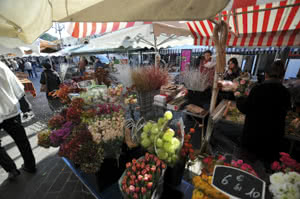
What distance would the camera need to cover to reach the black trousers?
7.10 feet

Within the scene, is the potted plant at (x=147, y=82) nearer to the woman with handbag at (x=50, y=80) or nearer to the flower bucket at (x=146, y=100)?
the flower bucket at (x=146, y=100)

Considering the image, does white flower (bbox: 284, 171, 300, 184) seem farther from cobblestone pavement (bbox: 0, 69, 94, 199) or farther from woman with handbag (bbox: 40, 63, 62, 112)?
woman with handbag (bbox: 40, 63, 62, 112)

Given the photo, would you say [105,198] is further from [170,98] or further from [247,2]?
[247,2]

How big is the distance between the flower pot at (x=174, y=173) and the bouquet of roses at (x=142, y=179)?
0.20m

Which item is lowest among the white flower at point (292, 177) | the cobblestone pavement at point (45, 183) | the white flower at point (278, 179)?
the cobblestone pavement at point (45, 183)

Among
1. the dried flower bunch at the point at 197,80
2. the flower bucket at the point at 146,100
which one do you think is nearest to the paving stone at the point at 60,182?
the flower bucket at the point at 146,100

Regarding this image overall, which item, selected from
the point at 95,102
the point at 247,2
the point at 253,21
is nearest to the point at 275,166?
the point at 247,2

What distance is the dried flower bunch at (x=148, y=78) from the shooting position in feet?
6.64

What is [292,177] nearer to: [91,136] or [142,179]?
[142,179]

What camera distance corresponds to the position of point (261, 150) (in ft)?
5.93

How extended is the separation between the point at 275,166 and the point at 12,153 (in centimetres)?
456

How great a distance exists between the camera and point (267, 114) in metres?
1.63

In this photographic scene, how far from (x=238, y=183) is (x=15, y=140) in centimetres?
323

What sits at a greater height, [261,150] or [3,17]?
[3,17]
